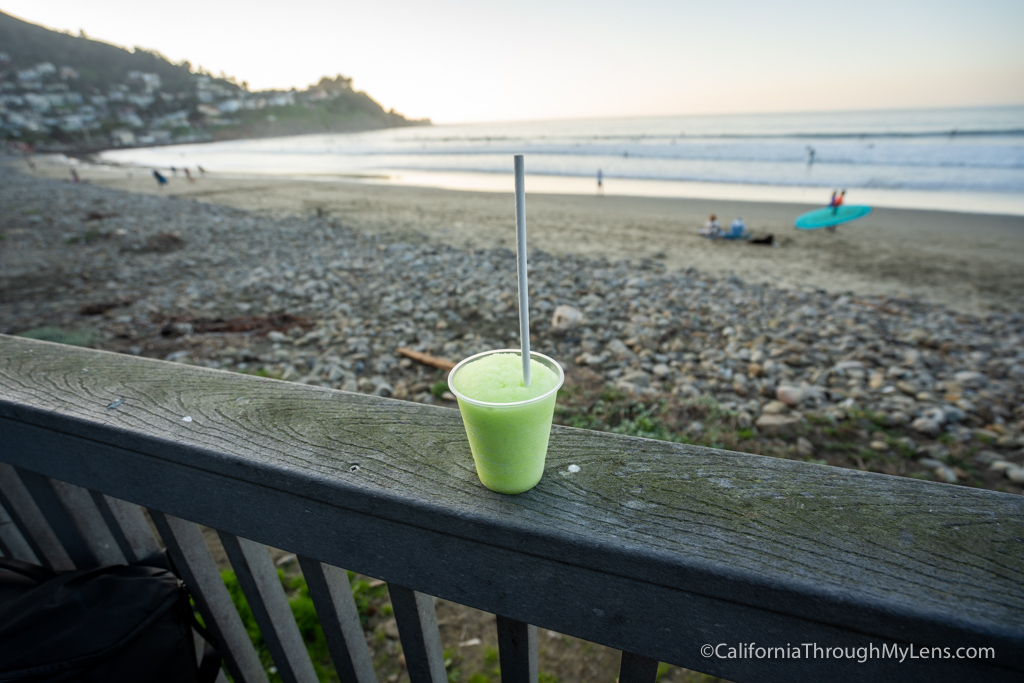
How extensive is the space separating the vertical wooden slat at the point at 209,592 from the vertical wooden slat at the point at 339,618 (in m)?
0.37

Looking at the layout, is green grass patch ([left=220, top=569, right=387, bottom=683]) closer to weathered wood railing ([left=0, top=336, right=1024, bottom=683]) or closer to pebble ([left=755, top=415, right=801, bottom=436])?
weathered wood railing ([left=0, top=336, right=1024, bottom=683])

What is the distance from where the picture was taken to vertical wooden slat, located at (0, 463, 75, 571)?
1384 mm

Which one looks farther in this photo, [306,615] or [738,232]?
[738,232]

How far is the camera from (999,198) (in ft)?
50.2

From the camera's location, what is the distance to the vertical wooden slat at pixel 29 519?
1.38 meters

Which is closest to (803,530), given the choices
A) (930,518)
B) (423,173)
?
(930,518)

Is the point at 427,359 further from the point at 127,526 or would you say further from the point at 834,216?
the point at 834,216

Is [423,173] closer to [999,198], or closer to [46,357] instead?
[999,198]

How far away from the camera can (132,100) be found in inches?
4348

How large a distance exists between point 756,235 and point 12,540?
39.7ft

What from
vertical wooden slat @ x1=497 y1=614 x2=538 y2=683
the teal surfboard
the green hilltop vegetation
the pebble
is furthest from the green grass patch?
the green hilltop vegetation

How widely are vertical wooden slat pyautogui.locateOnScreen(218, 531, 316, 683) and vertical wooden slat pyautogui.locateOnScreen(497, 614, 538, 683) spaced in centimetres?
62

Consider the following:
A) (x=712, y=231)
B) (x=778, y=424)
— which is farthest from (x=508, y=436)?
(x=712, y=231)

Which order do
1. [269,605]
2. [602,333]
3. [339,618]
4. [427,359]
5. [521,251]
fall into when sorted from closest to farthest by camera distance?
1. [521,251]
2. [339,618]
3. [269,605]
4. [427,359]
5. [602,333]
